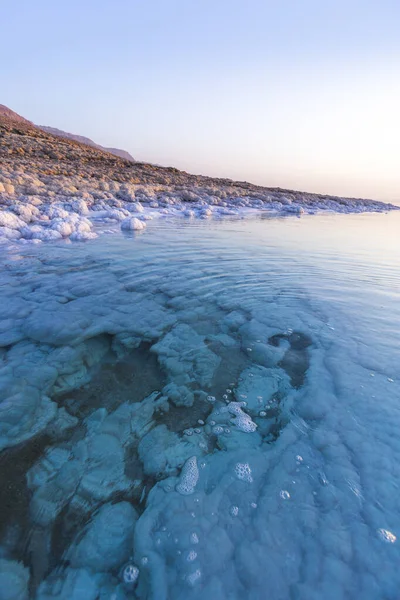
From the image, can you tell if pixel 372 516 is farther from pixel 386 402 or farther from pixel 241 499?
pixel 386 402

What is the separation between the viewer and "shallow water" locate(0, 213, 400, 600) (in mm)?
1238

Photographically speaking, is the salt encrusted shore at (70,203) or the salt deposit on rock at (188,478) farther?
the salt encrusted shore at (70,203)

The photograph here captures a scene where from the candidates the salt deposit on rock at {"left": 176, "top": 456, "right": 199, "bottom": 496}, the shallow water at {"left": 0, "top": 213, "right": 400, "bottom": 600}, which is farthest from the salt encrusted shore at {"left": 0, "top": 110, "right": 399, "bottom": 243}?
the salt deposit on rock at {"left": 176, "top": 456, "right": 199, "bottom": 496}

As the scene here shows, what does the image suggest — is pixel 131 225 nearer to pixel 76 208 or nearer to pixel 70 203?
pixel 76 208

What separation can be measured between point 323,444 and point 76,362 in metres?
1.96

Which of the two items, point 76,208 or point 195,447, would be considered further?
point 76,208

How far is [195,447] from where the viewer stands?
5.83 feet

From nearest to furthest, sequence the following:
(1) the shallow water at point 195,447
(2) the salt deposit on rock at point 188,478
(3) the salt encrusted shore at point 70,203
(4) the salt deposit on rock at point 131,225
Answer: (1) the shallow water at point 195,447 → (2) the salt deposit on rock at point 188,478 → (3) the salt encrusted shore at point 70,203 → (4) the salt deposit on rock at point 131,225

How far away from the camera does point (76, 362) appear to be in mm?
2447

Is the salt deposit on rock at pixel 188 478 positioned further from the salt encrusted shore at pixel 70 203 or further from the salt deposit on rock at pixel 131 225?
the salt deposit on rock at pixel 131 225

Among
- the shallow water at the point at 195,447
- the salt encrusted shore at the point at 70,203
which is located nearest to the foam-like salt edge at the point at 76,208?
the salt encrusted shore at the point at 70,203

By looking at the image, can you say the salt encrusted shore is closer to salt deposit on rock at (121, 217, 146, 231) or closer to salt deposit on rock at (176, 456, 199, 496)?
salt deposit on rock at (121, 217, 146, 231)

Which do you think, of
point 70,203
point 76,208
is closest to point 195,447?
point 76,208

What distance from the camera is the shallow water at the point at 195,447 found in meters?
1.24
